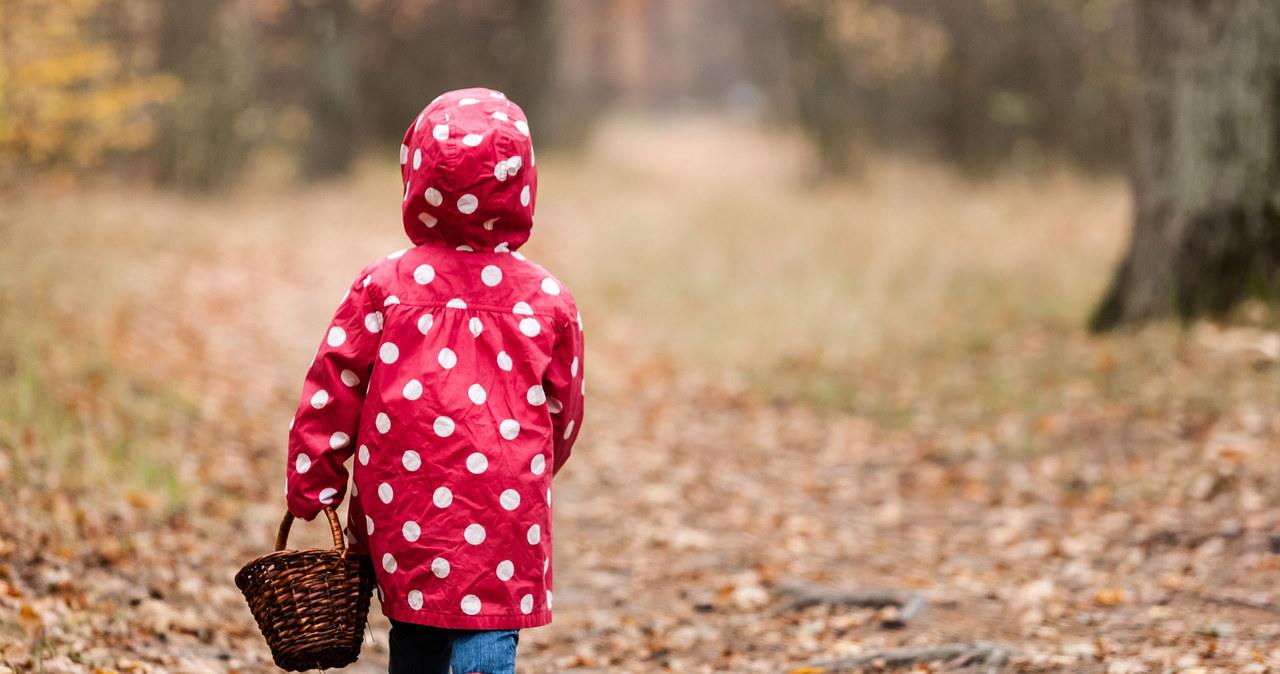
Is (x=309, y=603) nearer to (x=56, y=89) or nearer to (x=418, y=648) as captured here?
(x=418, y=648)

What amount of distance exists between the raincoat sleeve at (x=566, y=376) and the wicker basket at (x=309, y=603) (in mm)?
579

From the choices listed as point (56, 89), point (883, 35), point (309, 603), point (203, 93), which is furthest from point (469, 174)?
point (883, 35)

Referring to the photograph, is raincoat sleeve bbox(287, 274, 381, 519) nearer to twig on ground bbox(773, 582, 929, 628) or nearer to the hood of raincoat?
the hood of raincoat

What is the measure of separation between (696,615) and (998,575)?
139cm

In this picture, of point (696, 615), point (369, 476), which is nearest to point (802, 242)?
point (696, 615)

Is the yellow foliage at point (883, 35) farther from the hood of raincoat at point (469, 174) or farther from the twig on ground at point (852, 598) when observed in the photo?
the hood of raincoat at point (469, 174)

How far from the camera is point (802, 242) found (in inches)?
516

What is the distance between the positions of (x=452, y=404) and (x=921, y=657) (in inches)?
81.6

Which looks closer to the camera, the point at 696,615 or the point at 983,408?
the point at 696,615

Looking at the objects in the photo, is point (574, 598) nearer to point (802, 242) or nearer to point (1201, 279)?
point (1201, 279)

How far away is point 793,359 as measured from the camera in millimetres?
9109

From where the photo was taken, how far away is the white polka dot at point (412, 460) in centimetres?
266

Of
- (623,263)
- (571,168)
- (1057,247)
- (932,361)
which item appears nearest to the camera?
(932,361)

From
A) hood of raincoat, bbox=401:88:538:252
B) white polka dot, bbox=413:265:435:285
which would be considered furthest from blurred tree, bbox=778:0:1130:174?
white polka dot, bbox=413:265:435:285
